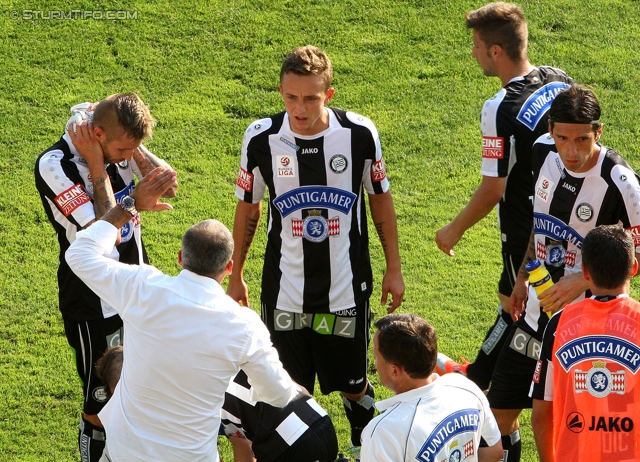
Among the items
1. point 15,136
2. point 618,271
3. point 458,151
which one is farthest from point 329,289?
point 15,136

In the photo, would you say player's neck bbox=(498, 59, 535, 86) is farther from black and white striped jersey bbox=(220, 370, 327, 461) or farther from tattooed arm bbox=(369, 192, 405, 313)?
black and white striped jersey bbox=(220, 370, 327, 461)

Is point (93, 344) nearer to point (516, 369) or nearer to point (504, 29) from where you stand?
point (516, 369)

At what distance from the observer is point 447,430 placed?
343 cm

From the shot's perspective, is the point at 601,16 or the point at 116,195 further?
the point at 601,16

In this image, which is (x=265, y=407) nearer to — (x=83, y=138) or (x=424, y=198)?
(x=83, y=138)

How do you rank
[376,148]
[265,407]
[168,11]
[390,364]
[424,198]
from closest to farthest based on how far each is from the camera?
[390,364], [265,407], [376,148], [424,198], [168,11]

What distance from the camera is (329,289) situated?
500 centimetres

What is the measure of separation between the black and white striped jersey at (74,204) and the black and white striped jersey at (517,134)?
6.69 ft

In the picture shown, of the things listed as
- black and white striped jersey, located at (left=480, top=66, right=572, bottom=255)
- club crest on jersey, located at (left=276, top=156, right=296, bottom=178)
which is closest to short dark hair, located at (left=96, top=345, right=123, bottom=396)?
club crest on jersey, located at (left=276, top=156, right=296, bottom=178)

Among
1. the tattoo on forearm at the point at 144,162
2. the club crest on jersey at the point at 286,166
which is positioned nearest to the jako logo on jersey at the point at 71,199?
the tattoo on forearm at the point at 144,162

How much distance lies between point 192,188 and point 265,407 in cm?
432

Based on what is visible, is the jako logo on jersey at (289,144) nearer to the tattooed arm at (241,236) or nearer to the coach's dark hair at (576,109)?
the tattooed arm at (241,236)

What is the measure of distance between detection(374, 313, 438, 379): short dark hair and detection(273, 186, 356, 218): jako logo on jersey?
141 centimetres

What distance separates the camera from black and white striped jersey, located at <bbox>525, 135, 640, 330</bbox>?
173 inches
